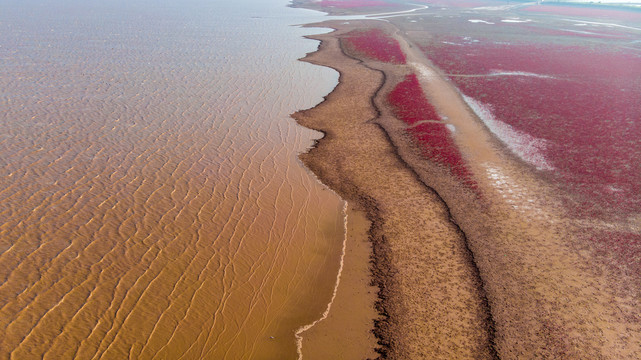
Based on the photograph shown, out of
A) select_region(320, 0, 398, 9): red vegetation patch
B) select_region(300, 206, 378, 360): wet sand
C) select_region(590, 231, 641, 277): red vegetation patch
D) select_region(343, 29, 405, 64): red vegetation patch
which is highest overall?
select_region(320, 0, 398, 9): red vegetation patch

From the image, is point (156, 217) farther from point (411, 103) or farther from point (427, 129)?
point (411, 103)

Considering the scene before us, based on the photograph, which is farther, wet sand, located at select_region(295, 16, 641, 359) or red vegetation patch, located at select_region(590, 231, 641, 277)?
red vegetation patch, located at select_region(590, 231, 641, 277)

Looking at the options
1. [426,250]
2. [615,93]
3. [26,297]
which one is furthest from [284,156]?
[615,93]

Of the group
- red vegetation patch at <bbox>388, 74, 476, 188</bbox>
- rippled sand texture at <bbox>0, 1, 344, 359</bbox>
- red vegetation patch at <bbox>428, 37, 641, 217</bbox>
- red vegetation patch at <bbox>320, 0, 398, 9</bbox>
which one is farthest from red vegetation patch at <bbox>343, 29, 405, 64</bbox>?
red vegetation patch at <bbox>320, 0, 398, 9</bbox>

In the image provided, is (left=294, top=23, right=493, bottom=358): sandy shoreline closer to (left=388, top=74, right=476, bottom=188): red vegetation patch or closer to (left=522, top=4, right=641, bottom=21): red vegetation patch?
(left=388, top=74, right=476, bottom=188): red vegetation patch

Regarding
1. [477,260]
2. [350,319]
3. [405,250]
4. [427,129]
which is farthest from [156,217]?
[427,129]

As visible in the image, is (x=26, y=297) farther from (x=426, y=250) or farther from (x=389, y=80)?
(x=389, y=80)
